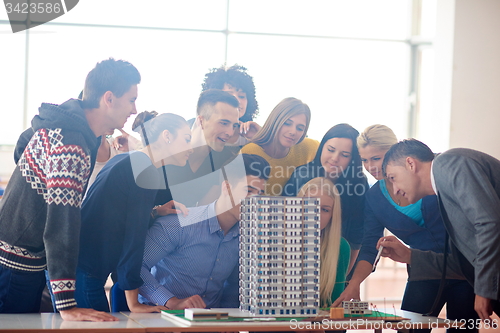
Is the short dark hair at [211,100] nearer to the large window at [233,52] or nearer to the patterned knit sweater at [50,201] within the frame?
the large window at [233,52]

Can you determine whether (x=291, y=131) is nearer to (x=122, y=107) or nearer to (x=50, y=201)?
(x=122, y=107)

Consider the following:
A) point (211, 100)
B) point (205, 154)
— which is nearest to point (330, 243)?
point (205, 154)

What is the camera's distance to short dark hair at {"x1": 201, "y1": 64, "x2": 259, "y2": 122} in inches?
151

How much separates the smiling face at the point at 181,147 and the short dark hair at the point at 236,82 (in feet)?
1.39

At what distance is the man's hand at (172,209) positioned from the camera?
352 centimetres

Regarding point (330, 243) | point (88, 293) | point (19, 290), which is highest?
point (330, 243)

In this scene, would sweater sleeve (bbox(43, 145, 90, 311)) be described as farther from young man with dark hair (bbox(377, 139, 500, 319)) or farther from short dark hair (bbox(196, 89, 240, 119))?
young man with dark hair (bbox(377, 139, 500, 319))

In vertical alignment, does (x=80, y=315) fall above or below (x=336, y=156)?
below

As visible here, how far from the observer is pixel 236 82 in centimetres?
386

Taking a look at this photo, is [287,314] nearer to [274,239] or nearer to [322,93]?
[274,239]

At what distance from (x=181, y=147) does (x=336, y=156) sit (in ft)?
3.62

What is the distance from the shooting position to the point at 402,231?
3.95 m
